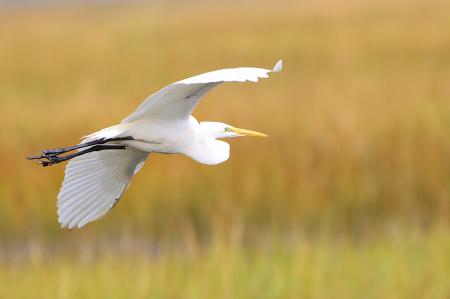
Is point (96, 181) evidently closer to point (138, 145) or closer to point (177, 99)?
point (138, 145)

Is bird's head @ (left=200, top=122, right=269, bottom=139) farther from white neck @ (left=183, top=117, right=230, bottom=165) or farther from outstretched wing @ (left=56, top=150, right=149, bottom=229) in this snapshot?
outstretched wing @ (left=56, top=150, right=149, bottom=229)

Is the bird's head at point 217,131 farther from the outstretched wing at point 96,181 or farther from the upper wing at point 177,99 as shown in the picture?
the outstretched wing at point 96,181

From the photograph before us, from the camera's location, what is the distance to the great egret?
5.86ft

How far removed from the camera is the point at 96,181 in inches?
91.1

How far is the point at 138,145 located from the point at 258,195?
224 cm

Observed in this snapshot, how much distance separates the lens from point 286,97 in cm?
578

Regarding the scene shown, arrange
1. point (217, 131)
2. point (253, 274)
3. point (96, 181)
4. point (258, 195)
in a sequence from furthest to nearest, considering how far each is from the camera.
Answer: point (258, 195), point (253, 274), point (96, 181), point (217, 131)

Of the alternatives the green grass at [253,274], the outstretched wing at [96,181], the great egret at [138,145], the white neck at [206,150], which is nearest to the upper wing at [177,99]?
the great egret at [138,145]

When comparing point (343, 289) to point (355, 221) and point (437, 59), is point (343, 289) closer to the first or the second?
point (355, 221)

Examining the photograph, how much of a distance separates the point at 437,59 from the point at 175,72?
337 centimetres

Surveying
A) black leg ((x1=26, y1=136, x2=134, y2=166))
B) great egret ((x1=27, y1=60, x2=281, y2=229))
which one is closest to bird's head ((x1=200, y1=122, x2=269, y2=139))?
great egret ((x1=27, y1=60, x2=281, y2=229))

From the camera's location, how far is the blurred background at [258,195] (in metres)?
3.07

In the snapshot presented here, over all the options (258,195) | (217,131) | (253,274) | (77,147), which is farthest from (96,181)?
(258,195)

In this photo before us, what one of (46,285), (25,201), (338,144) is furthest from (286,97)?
(46,285)
